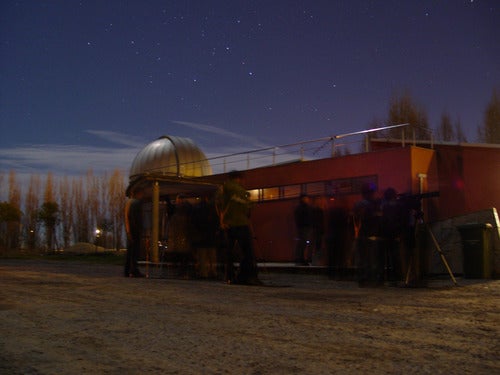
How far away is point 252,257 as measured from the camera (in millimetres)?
8648

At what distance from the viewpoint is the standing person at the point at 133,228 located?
10812mm

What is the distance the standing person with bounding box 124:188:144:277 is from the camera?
1081cm

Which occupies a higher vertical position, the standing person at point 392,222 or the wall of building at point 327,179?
the wall of building at point 327,179

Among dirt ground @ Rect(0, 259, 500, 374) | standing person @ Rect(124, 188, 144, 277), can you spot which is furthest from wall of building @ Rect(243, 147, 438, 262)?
dirt ground @ Rect(0, 259, 500, 374)

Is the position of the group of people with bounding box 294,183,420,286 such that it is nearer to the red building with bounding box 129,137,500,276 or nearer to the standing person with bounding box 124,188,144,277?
the standing person with bounding box 124,188,144,277

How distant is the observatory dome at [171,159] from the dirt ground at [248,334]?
2232 cm

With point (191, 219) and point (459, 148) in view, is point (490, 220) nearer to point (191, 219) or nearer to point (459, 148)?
point (191, 219)

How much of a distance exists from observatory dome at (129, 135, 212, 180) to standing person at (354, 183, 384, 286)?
20.0m

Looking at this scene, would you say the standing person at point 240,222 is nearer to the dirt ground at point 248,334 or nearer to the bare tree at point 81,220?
the dirt ground at point 248,334

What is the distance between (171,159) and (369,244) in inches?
877

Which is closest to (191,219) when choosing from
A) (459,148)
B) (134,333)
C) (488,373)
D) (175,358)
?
(134,333)

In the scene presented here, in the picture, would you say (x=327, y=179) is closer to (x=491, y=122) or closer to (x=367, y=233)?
(x=367, y=233)

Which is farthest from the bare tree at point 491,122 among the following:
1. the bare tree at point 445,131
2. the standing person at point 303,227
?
the standing person at point 303,227

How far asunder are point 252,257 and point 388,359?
5.54m
